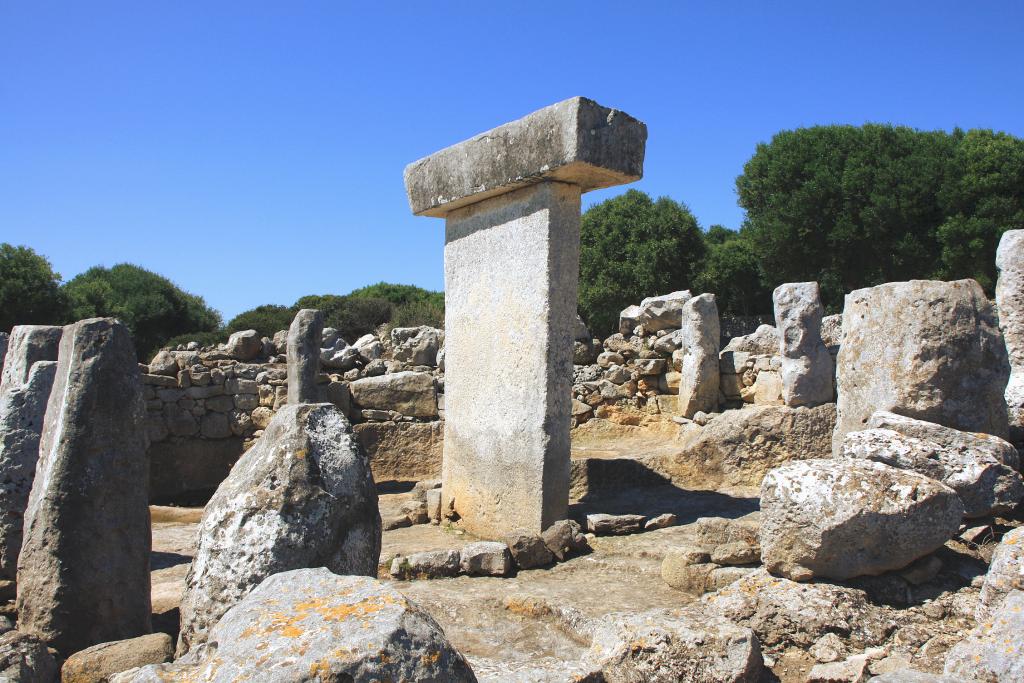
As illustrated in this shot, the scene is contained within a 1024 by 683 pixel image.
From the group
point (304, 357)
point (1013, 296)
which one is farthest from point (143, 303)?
point (1013, 296)

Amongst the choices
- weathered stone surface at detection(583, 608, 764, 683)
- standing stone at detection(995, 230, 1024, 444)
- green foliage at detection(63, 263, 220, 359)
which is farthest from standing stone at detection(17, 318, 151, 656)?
green foliage at detection(63, 263, 220, 359)

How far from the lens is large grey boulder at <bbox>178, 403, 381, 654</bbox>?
9.39 feet

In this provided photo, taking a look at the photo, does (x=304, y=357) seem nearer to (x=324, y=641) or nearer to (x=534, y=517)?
(x=534, y=517)

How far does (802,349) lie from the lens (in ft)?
27.9

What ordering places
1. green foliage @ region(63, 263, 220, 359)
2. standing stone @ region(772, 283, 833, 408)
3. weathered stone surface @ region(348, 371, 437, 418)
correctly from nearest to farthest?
1. standing stone @ region(772, 283, 833, 408)
2. weathered stone surface @ region(348, 371, 437, 418)
3. green foliage @ region(63, 263, 220, 359)

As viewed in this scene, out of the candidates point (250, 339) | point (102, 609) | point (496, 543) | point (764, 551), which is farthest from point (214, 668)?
point (250, 339)

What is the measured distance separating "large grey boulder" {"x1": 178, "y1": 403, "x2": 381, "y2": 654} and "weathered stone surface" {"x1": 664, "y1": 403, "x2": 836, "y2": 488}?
4332 mm

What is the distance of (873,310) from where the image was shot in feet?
15.4

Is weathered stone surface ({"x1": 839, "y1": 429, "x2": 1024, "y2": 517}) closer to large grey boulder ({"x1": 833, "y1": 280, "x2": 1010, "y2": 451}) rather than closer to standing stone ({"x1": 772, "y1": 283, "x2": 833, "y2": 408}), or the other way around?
large grey boulder ({"x1": 833, "y1": 280, "x2": 1010, "y2": 451})

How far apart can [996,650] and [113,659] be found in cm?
338

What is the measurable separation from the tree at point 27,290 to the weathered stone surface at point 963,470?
69.3 ft

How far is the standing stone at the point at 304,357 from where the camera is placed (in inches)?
376

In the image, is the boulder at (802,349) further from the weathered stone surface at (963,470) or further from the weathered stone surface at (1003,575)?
the weathered stone surface at (1003,575)

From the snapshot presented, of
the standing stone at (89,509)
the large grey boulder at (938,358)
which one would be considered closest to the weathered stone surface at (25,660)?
the standing stone at (89,509)
